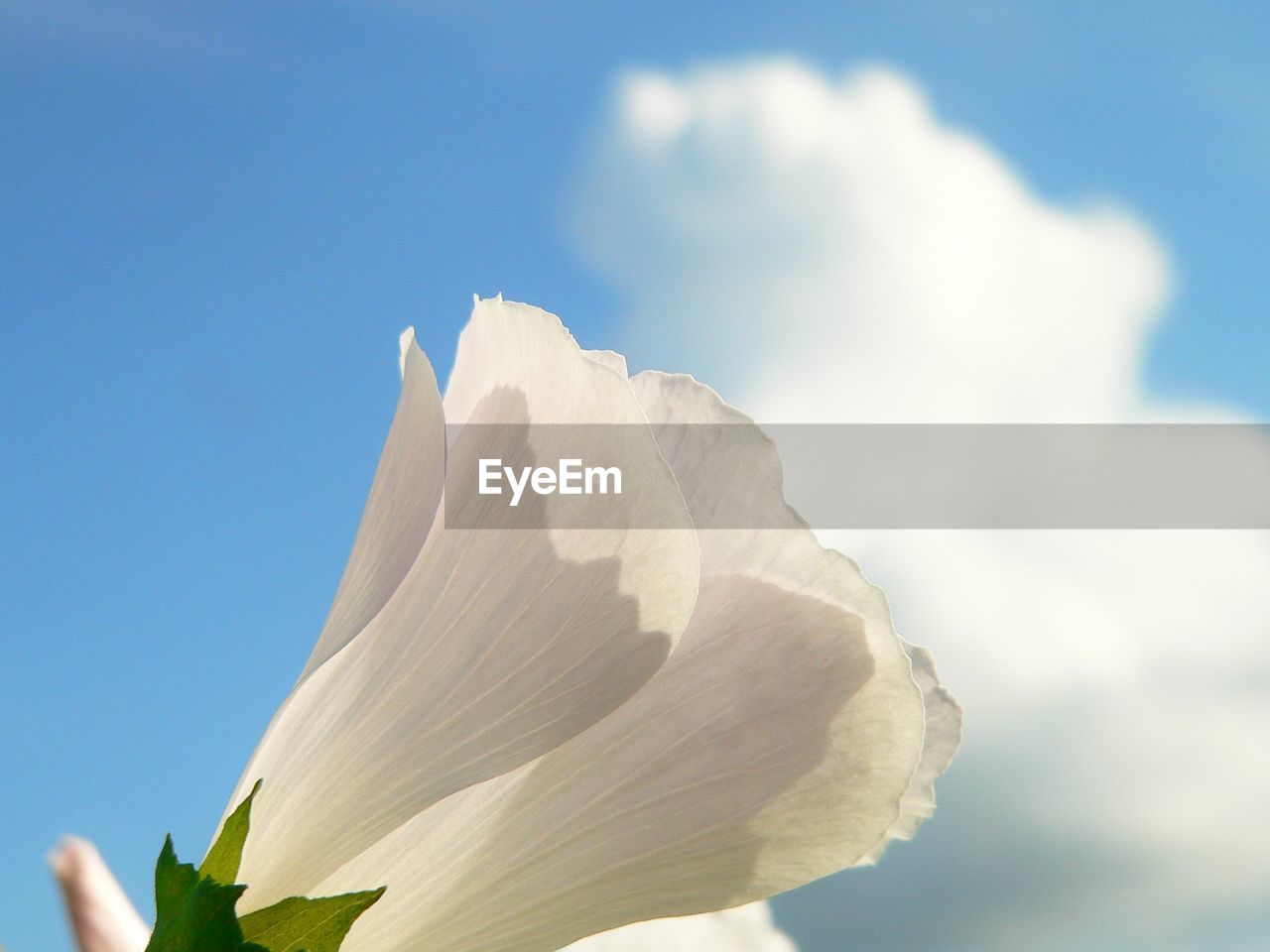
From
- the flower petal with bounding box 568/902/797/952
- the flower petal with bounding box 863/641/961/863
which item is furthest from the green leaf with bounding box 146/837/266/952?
the flower petal with bounding box 568/902/797/952

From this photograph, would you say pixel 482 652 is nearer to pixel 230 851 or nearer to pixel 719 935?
pixel 230 851

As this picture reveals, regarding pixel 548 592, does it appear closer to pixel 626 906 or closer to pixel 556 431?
pixel 556 431

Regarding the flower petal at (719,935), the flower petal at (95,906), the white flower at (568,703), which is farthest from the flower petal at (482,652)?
the flower petal at (719,935)

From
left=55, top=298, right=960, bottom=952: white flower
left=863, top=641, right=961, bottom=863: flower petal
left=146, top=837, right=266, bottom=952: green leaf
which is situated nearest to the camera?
left=146, top=837, right=266, bottom=952: green leaf

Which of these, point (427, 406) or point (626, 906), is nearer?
point (427, 406)

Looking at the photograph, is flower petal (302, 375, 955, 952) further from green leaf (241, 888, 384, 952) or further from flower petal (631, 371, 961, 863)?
green leaf (241, 888, 384, 952)

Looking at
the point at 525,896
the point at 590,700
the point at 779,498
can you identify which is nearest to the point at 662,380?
the point at 779,498
